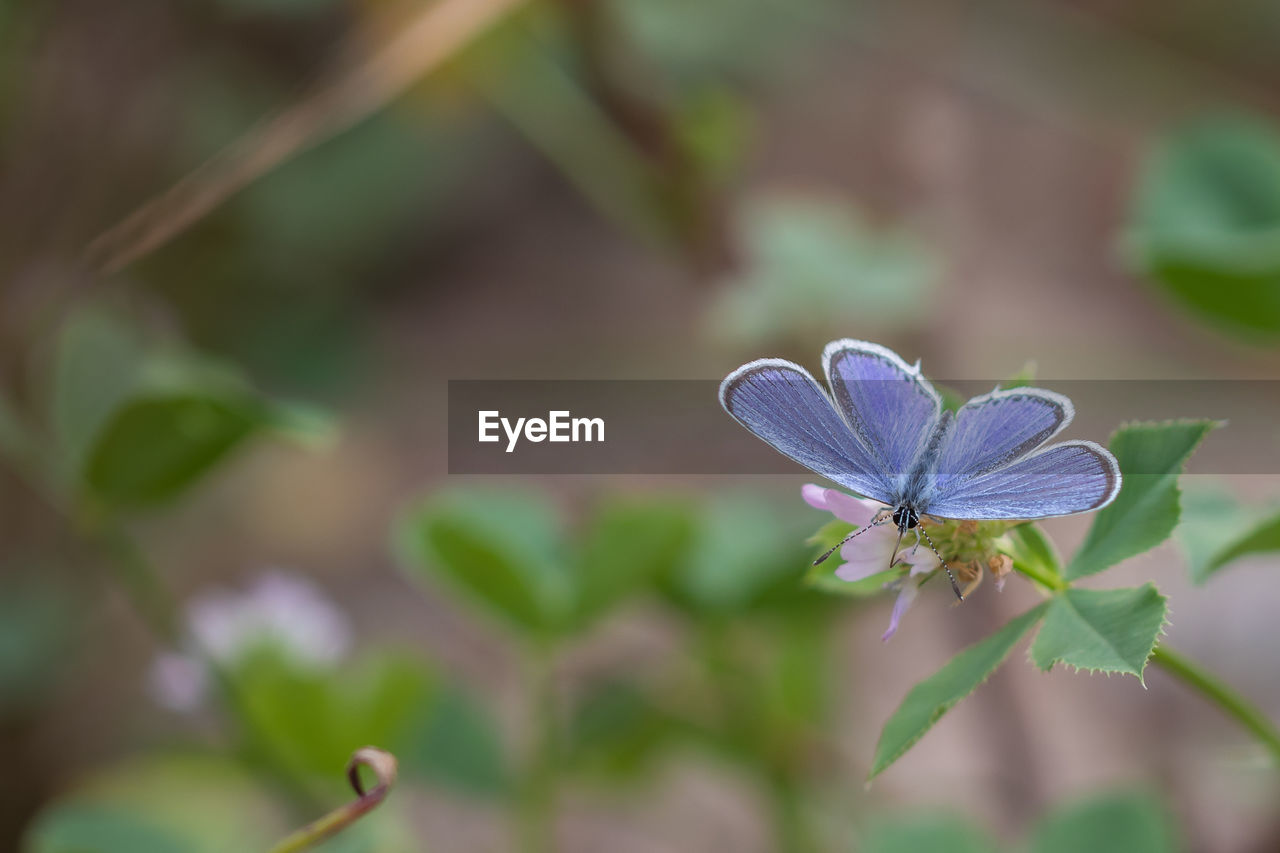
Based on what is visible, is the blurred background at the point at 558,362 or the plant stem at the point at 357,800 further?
the blurred background at the point at 558,362

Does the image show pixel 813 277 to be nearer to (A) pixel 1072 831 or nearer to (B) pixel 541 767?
(B) pixel 541 767

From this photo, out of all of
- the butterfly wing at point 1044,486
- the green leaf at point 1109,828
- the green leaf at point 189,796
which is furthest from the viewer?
the green leaf at point 189,796

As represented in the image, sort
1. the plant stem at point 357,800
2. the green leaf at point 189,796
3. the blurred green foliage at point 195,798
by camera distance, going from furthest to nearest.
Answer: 1. the green leaf at point 189,796
2. the blurred green foliage at point 195,798
3. the plant stem at point 357,800

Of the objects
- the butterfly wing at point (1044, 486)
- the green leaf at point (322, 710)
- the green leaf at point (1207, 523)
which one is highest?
the butterfly wing at point (1044, 486)

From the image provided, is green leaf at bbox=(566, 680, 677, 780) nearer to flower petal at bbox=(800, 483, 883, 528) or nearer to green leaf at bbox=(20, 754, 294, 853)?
green leaf at bbox=(20, 754, 294, 853)

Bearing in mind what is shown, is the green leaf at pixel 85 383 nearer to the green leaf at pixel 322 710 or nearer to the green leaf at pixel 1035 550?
the green leaf at pixel 322 710

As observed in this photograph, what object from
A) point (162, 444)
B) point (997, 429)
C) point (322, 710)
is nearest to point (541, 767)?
point (322, 710)

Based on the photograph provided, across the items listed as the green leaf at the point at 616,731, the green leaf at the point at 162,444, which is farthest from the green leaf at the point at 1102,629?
the green leaf at the point at 616,731

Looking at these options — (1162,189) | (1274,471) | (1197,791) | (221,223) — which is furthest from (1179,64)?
(221,223)
